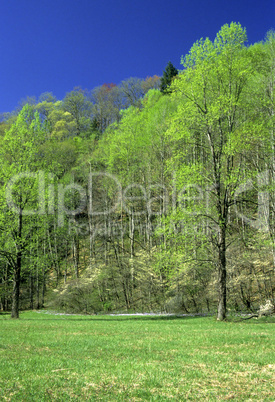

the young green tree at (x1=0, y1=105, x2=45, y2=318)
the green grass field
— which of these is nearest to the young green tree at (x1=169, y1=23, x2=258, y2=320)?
the green grass field

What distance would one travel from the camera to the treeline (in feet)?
53.8

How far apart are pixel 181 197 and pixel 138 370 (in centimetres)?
988

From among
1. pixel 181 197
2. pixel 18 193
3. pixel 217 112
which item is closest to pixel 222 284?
pixel 181 197

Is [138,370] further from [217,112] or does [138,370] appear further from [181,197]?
[217,112]

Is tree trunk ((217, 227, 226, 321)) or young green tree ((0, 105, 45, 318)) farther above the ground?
young green tree ((0, 105, 45, 318))

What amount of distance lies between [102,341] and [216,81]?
13556 millimetres

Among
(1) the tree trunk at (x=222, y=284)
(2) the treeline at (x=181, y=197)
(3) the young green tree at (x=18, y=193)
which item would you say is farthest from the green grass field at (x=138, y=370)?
(3) the young green tree at (x=18, y=193)

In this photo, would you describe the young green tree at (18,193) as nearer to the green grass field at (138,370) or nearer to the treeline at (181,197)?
the treeline at (181,197)

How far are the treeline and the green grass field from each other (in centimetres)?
678

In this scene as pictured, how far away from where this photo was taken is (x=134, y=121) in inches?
1199

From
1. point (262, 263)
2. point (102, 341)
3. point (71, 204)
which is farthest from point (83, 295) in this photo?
point (102, 341)

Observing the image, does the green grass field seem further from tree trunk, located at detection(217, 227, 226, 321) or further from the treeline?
the treeline

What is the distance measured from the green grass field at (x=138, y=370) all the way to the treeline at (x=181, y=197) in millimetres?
6783

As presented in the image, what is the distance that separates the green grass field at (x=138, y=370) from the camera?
5.10m
